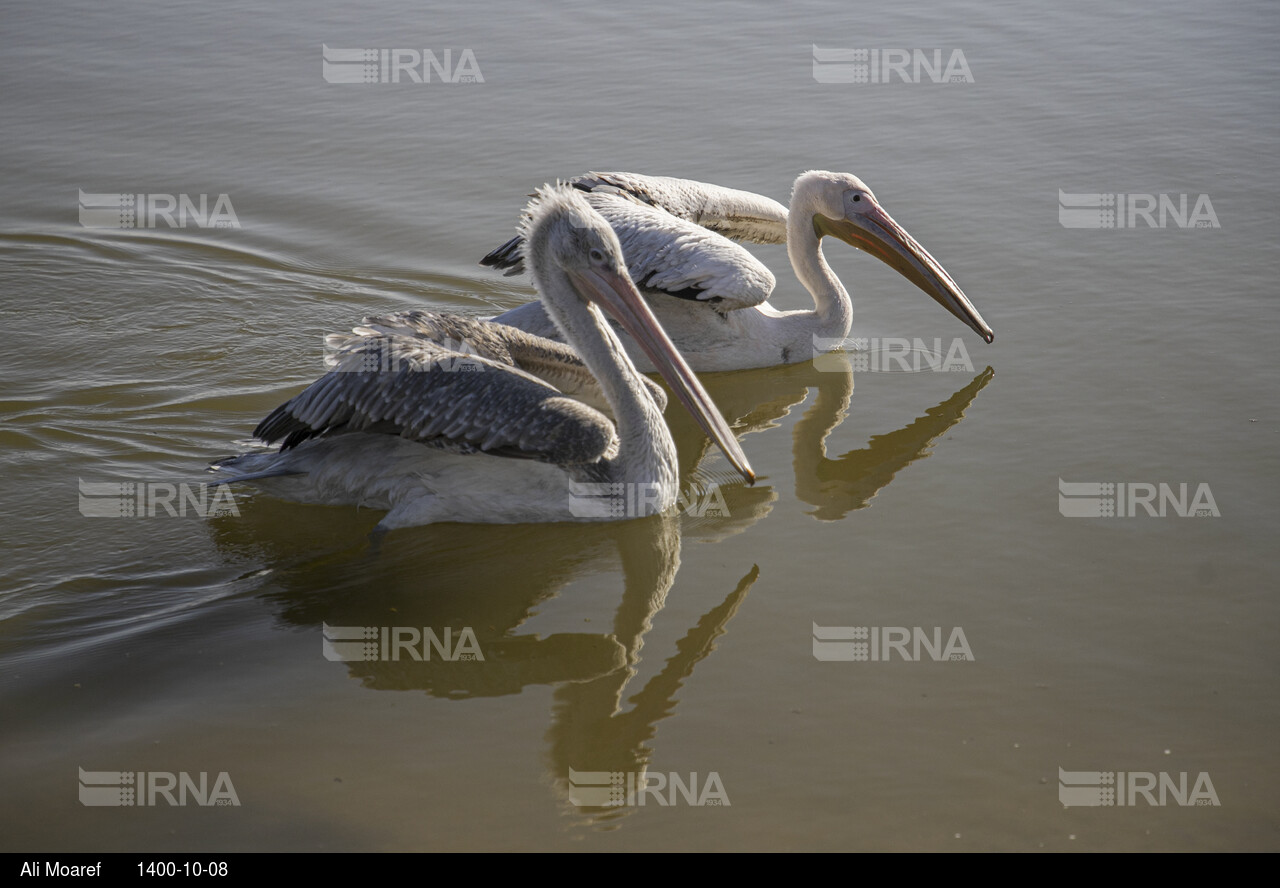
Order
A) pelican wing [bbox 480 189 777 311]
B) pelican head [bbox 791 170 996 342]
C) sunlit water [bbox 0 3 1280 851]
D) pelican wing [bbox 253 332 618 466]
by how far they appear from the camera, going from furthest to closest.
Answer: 1. pelican head [bbox 791 170 996 342]
2. pelican wing [bbox 480 189 777 311]
3. pelican wing [bbox 253 332 618 466]
4. sunlit water [bbox 0 3 1280 851]

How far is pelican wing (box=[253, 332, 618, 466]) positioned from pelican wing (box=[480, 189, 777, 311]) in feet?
5.01

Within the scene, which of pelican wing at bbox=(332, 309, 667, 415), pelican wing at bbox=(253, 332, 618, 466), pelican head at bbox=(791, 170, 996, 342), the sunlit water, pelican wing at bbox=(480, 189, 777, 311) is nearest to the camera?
the sunlit water

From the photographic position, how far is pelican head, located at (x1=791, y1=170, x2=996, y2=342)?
23.7ft

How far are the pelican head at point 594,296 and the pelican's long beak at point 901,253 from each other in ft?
7.36

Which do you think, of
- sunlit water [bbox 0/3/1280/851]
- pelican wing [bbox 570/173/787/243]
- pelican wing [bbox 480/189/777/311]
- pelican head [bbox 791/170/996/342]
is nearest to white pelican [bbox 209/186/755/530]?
sunlit water [bbox 0/3/1280/851]

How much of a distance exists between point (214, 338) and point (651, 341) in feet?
9.76

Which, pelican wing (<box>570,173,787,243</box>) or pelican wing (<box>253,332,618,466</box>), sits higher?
pelican wing (<box>570,173,787,243</box>)

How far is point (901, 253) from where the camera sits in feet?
24.0

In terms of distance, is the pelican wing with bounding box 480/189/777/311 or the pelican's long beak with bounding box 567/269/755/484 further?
the pelican wing with bounding box 480/189/777/311

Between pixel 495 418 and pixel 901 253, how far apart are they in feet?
10.3

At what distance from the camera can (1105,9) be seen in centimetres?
1218

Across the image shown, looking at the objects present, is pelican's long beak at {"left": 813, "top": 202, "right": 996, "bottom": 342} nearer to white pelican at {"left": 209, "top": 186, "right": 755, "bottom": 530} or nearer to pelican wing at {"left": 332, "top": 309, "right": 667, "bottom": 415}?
pelican wing at {"left": 332, "top": 309, "right": 667, "bottom": 415}

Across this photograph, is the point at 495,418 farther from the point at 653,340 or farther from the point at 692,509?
the point at 692,509
